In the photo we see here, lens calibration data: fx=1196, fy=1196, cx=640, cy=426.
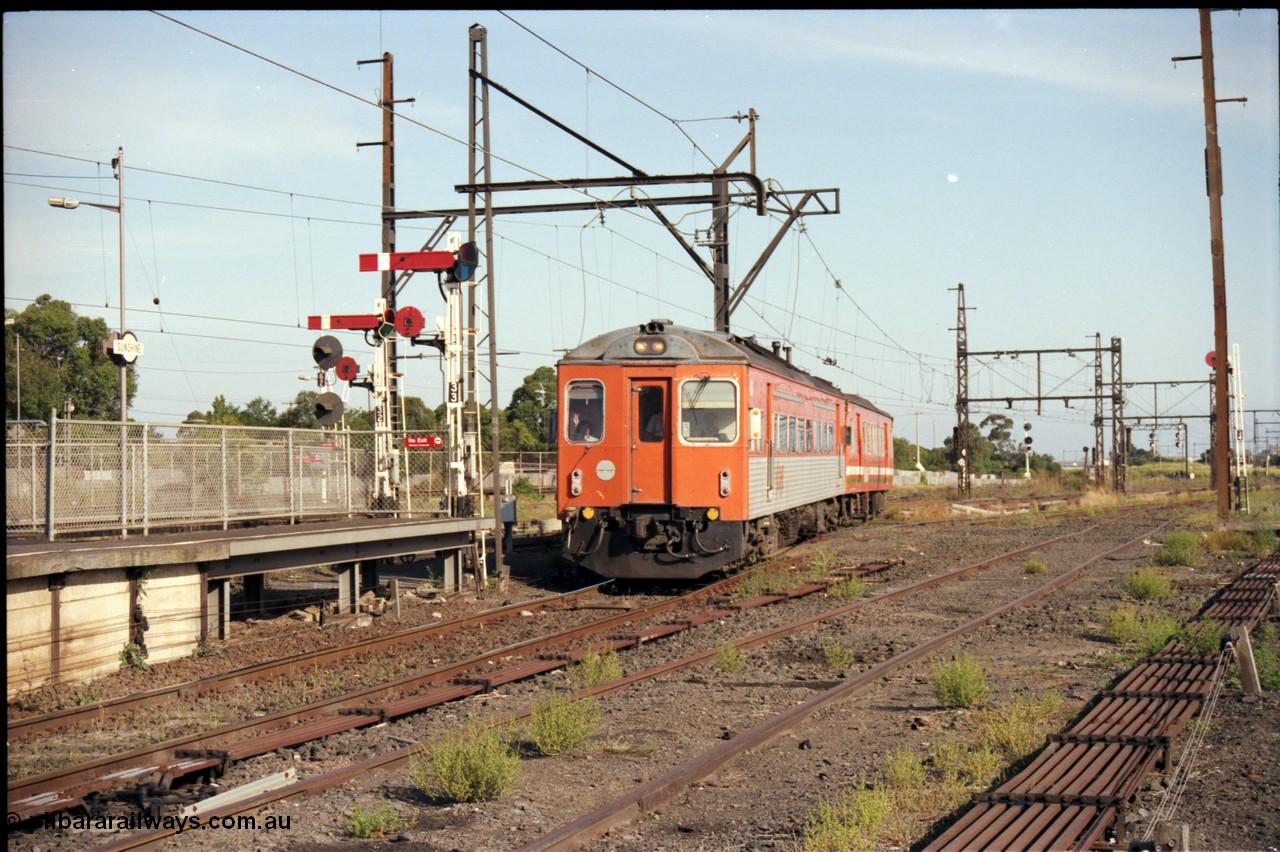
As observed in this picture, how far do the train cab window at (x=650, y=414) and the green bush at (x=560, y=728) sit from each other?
30.4ft

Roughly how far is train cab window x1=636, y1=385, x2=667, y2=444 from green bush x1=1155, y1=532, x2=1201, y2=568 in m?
9.43

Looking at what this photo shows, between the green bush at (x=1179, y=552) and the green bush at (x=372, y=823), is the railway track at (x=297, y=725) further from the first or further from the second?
the green bush at (x=1179, y=552)

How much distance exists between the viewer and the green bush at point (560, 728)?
745cm

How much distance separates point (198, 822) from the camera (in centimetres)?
582

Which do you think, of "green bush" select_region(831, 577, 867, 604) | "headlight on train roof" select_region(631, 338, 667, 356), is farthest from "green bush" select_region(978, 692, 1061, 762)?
"headlight on train roof" select_region(631, 338, 667, 356)

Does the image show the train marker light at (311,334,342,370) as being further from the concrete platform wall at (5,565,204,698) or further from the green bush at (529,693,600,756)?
the green bush at (529,693,600,756)

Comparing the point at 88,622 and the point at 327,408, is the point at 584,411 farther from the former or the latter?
A: the point at 88,622

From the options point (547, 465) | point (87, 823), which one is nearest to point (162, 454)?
point (87, 823)

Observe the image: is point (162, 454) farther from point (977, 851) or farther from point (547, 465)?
point (547, 465)

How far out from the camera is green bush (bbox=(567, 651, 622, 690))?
31.7ft

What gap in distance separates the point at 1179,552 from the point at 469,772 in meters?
17.0

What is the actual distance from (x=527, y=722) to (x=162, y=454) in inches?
278

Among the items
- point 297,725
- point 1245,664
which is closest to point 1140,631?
point 1245,664

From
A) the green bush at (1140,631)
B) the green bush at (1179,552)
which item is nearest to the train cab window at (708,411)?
the green bush at (1140,631)
